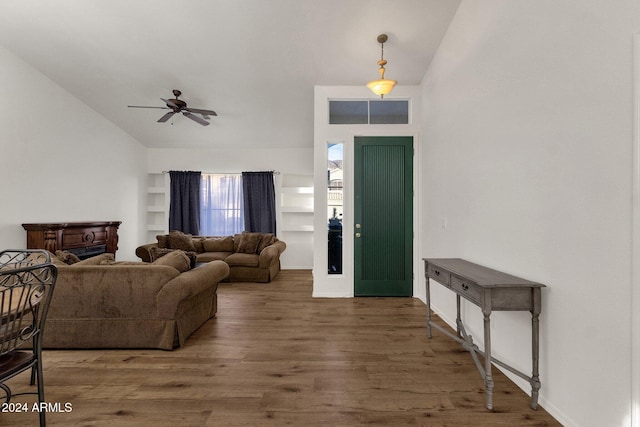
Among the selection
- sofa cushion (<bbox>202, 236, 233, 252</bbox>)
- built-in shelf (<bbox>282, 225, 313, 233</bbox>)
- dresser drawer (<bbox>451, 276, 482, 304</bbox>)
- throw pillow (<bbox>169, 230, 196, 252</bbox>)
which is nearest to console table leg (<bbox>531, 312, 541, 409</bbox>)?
dresser drawer (<bbox>451, 276, 482, 304</bbox>)

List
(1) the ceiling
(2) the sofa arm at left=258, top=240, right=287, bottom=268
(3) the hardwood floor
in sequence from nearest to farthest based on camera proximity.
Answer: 1. (3) the hardwood floor
2. (1) the ceiling
3. (2) the sofa arm at left=258, top=240, right=287, bottom=268

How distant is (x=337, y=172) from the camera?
4.66 metres

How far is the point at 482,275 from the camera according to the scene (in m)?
2.29

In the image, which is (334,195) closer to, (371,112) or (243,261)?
(371,112)

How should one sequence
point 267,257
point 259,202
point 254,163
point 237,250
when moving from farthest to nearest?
point 254,163 < point 259,202 < point 237,250 < point 267,257

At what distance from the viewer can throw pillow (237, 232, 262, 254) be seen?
6234 millimetres

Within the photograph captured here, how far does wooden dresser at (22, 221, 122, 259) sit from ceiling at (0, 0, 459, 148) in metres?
2.25

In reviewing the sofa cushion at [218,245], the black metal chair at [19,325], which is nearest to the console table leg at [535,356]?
the black metal chair at [19,325]

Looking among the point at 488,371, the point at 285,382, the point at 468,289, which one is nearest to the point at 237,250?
the point at 285,382

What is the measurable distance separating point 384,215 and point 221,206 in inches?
168

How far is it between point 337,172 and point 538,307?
3.17 meters

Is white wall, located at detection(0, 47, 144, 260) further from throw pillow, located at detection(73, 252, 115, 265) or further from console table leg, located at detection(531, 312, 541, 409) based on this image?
console table leg, located at detection(531, 312, 541, 409)

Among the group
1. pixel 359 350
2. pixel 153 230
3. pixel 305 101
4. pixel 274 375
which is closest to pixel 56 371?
pixel 274 375

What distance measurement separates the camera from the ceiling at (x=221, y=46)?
346cm
